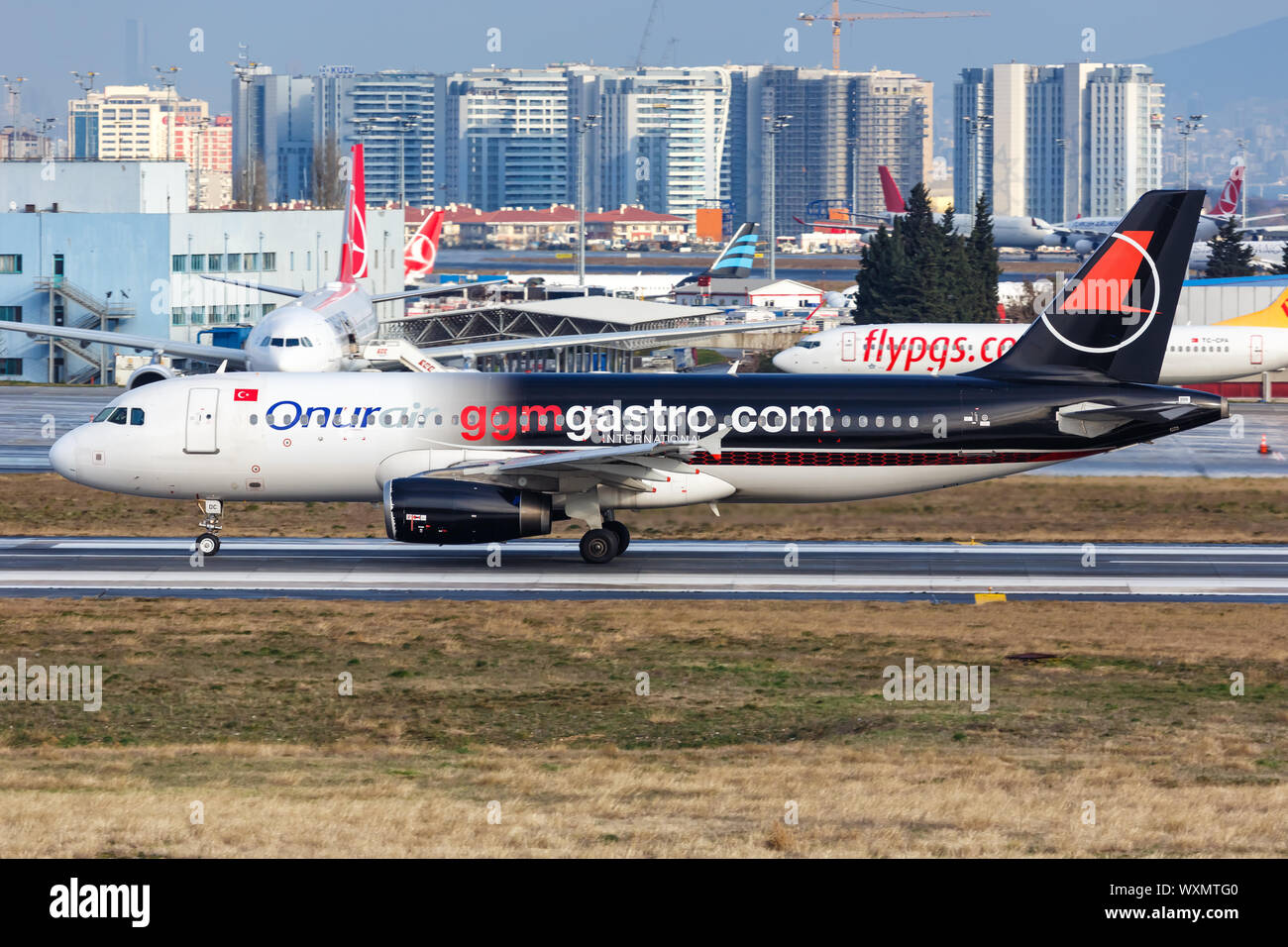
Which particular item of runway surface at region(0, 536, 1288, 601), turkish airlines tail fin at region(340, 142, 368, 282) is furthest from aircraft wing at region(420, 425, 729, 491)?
turkish airlines tail fin at region(340, 142, 368, 282)

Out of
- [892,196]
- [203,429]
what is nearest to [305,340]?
[203,429]

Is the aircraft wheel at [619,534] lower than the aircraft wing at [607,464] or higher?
lower

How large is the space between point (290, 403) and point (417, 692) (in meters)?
Answer: 14.8

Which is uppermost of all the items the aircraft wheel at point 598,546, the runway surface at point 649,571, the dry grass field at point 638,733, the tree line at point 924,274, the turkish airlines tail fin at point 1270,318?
the tree line at point 924,274

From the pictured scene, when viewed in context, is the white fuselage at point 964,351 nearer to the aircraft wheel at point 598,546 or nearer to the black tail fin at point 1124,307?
the black tail fin at point 1124,307

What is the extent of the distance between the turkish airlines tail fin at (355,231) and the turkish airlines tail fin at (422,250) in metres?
59.1

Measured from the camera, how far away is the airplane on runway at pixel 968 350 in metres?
77.9

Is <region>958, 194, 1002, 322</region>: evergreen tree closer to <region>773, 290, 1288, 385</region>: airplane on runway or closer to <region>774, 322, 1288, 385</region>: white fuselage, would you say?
<region>773, 290, 1288, 385</region>: airplane on runway

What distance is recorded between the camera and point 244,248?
118000mm

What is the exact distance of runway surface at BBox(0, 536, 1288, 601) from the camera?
36.8 m

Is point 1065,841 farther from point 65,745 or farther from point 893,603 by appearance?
point 893,603

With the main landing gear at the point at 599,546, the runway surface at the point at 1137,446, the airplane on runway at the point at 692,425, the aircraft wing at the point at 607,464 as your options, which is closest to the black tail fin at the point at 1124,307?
the airplane on runway at the point at 692,425

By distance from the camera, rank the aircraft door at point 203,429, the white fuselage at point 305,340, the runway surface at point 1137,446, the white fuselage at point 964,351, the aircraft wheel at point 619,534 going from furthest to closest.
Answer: the white fuselage at point 964,351, the white fuselage at point 305,340, the runway surface at point 1137,446, the aircraft wheel at point 619,534, the aircraft door at point 203,429
